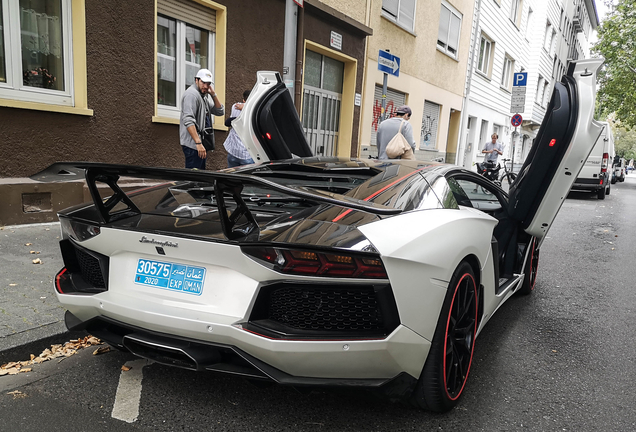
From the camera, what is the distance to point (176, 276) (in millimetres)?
2092

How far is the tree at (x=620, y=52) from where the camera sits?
2756cm

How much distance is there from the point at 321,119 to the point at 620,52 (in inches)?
981

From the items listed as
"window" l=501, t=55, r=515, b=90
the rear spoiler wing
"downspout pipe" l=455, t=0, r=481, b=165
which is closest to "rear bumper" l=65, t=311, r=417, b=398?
the rear spoiler wing

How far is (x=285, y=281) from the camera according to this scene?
1.93m

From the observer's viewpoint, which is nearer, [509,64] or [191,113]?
[191,113]

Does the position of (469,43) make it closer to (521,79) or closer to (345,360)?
(521,79)

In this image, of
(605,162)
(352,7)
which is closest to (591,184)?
(605,162)

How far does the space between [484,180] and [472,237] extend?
1.23 m

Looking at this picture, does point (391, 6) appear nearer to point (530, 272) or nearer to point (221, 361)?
point (530, 272)

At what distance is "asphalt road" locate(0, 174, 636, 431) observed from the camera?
2.29 m

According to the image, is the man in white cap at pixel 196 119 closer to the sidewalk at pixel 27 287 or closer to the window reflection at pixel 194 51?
the window reflection at pixel 194 51

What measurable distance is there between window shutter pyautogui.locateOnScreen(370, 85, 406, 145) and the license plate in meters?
11.0

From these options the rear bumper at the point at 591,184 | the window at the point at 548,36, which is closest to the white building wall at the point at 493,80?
the window at the point at 548,36

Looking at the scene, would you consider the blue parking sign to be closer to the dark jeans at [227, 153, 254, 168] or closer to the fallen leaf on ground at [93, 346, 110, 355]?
the dark jeans at [227, 153, 254, 168]
